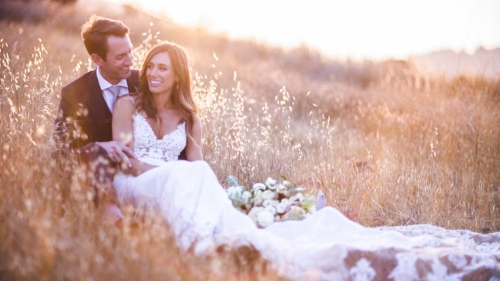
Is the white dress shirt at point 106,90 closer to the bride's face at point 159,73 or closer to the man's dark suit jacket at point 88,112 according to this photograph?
the man's dark suit jacket at point 88,112

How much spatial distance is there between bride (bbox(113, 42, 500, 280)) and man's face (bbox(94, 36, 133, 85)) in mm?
321

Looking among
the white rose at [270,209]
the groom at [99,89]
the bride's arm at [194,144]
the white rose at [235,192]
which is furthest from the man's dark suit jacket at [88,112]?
the white rose at [270,209]

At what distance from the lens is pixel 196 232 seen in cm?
316

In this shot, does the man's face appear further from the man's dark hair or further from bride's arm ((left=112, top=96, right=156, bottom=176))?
bride's arm ((left=112, top=96, right=156, bottom=176))

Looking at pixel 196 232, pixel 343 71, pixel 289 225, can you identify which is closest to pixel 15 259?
pixel 196 232

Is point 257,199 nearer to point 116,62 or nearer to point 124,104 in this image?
point 124,104

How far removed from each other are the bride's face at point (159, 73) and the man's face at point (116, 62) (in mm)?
360

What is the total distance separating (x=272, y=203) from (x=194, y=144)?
41.4 inches

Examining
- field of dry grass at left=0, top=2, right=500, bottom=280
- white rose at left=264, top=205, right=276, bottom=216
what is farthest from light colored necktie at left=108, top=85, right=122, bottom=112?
white rose at left=264, top=205, right=276, bottom=216

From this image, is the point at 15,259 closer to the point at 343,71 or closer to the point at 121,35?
the point at 121,35

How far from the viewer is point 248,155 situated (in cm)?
586

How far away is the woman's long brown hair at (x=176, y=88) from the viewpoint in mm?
4391

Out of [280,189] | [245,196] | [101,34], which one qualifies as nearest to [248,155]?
[280,189]

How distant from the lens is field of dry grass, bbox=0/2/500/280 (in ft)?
8.39
